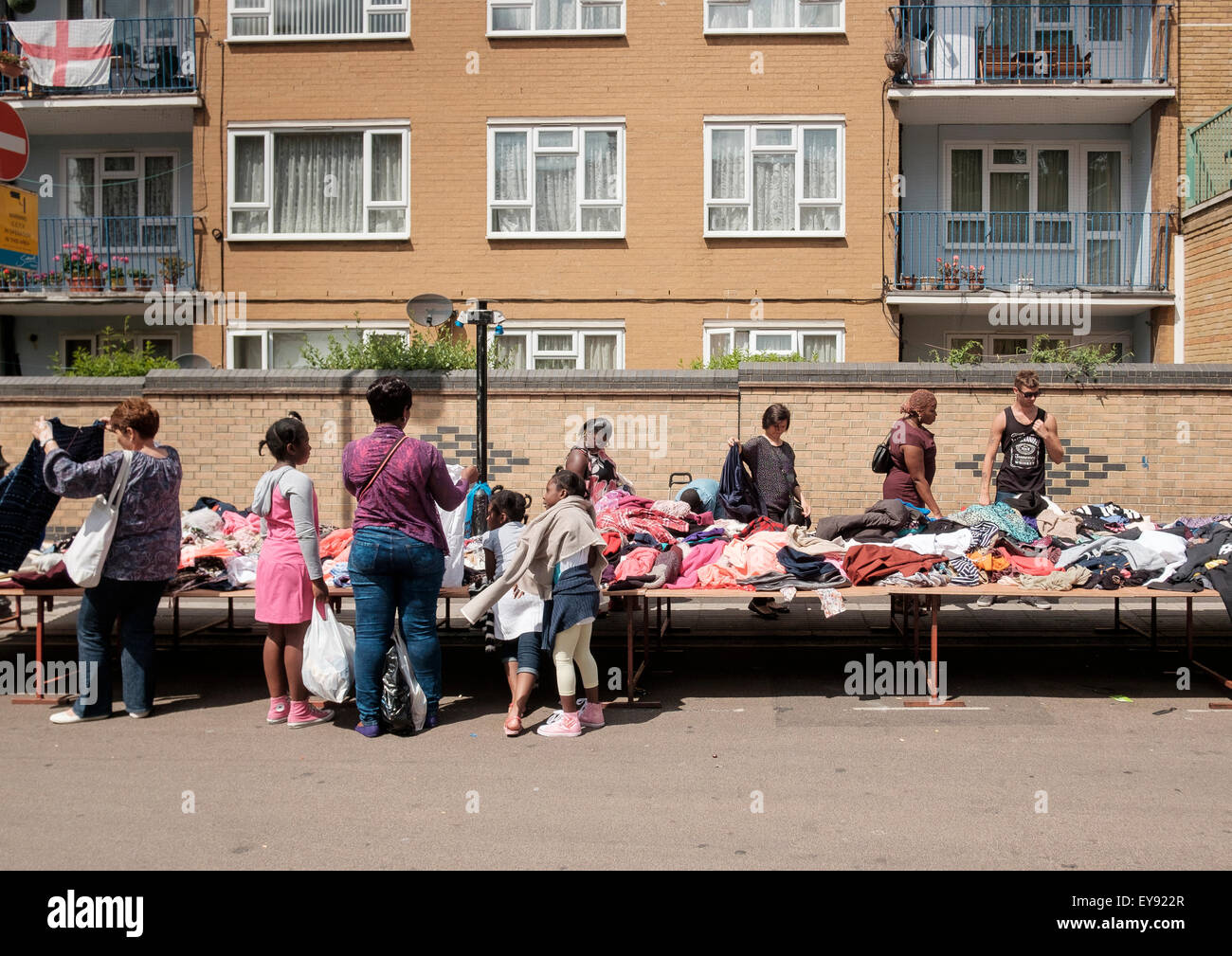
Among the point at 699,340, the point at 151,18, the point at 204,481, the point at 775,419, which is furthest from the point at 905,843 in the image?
the point at 151,18

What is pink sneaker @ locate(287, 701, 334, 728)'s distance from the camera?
7.21 meters

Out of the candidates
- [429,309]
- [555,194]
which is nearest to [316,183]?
[555,194]

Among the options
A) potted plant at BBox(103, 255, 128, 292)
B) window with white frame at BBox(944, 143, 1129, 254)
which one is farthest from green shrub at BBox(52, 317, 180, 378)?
window with white frame at BBox(944, 143, 1129, 254)

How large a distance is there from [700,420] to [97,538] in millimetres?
8127

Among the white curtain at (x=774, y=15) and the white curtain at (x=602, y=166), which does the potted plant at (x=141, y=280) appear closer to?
the white curtain at (x=602, y=166)

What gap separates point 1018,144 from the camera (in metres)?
19.8

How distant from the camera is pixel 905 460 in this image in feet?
30.2

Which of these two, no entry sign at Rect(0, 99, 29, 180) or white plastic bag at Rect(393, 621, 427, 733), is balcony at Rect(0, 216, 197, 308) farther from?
white plastic bag at Rect(393, 621, 427, 733)

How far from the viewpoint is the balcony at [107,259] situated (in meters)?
19.2

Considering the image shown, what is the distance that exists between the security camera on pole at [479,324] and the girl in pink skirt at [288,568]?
15.8 ft

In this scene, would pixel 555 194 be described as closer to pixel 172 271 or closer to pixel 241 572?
pixel 172 271

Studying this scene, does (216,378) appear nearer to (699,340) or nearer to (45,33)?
(699,340)

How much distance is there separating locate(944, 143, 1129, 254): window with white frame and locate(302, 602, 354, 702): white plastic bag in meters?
15.6

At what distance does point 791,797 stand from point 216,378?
431 inches
